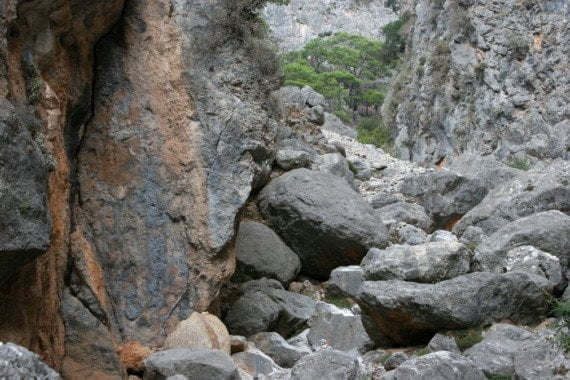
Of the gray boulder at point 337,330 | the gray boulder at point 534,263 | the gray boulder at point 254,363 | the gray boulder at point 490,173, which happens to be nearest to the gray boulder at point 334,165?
the gray boulder at point 490,173

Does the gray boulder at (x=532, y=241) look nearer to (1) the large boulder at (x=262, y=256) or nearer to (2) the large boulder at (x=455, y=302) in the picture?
(2) the large boulder at (x=455, y=302)

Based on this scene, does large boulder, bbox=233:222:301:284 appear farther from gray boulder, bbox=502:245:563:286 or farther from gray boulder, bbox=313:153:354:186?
gray boulder, bbox=313:153:354:186

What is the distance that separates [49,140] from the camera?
23.5ft

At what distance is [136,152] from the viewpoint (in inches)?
378

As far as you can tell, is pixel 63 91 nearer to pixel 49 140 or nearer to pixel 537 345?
pixel 49 140

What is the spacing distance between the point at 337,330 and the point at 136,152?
354 cm

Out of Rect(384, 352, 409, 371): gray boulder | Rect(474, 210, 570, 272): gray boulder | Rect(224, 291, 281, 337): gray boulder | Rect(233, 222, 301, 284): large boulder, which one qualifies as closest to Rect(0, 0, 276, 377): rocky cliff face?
Rect(224, 291, 281, 337): gray boulder

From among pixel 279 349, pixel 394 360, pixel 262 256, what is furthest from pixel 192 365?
pixel 262 256

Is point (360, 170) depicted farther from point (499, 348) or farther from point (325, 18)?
point (325, 18)

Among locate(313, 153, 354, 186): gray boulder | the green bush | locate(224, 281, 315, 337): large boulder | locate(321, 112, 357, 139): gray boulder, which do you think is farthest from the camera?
the green bush

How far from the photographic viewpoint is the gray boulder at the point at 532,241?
9930mm

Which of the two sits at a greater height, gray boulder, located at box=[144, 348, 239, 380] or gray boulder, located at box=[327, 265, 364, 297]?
gray boulder, located at box=[144, 348, 239, 380]

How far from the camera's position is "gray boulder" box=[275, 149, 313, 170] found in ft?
47.5

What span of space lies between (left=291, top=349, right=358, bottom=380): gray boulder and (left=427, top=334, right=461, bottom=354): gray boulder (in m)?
2.09
